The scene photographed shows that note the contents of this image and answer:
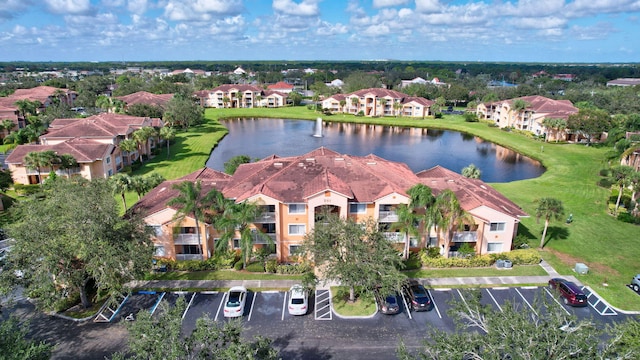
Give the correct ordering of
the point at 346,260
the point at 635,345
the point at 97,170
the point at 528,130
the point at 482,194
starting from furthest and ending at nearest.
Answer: the point at 528,130
the point at 97,170
the point at 482,194
the point at 346,260
the point at 635,345

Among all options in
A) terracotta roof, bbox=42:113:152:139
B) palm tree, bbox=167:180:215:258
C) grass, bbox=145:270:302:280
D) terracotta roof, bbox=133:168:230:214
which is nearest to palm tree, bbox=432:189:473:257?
grass, bbox=145:270:302:280

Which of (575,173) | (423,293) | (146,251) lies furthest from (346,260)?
(575,173)

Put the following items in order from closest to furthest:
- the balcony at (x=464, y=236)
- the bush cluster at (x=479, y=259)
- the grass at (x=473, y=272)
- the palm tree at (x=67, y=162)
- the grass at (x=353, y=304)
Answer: the grass at (x=353, y=304), the grass at (x=473, y=272), the bush cluster at (x=479, y=259), the balcony at (x=464, y=236), the palm tree at (x=67, y=162)

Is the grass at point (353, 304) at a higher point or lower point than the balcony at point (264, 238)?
lower

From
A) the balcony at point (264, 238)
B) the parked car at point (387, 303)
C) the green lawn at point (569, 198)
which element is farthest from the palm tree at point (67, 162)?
the parked car at point (387, 303)

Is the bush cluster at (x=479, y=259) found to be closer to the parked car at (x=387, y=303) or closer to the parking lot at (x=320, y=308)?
the parking lot at (x=320, y=308)

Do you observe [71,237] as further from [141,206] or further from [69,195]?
[141,206]

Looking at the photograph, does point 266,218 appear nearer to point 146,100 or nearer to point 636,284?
point 636,284
